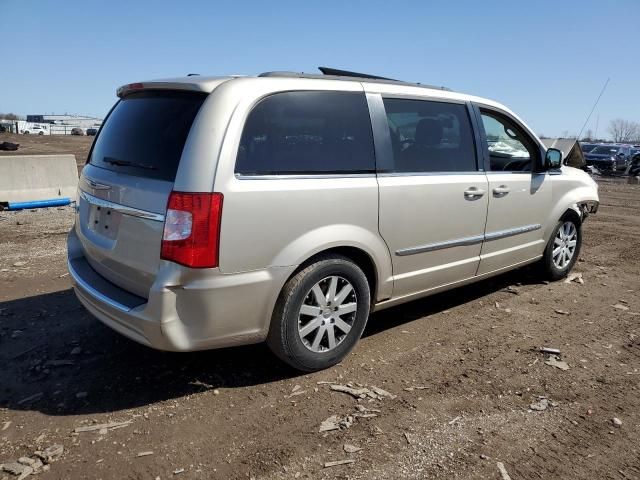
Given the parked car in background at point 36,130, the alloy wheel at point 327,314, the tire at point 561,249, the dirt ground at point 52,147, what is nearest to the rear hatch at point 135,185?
the alloy wheel at point 327,314

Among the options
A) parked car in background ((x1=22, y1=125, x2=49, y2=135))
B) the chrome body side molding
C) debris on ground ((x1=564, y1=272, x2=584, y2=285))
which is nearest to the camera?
the chrome body side molding

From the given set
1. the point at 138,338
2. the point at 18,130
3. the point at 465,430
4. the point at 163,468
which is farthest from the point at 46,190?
the point at 18,130

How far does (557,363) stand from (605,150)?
28324mm

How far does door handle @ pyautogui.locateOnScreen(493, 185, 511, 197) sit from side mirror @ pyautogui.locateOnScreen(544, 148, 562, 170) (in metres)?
0.75

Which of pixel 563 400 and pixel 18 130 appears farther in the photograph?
pixel 18 130

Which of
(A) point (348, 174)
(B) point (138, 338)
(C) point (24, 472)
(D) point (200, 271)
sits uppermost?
(A) point (348, 174)

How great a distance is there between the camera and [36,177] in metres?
9.59

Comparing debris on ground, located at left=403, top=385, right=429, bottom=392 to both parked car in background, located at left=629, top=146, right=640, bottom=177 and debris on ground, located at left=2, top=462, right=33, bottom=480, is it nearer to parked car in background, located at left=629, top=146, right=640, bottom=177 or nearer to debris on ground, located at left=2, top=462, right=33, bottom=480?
debris on ground, located at left=2, top=462, right=33, bottom=480

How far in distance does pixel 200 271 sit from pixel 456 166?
242 cm

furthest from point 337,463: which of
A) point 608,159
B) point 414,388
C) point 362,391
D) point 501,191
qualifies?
point 608,159

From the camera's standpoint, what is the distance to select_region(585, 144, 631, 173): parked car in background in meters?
27.3

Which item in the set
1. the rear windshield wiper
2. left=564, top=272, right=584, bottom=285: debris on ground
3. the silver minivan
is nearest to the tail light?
the silver minivan

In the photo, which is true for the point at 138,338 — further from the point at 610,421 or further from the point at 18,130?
the point at 18,130

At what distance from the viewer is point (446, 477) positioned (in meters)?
2.57
